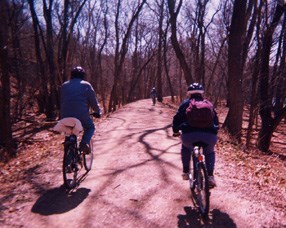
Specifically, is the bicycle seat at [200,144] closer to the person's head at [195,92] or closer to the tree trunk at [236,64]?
the person's head at [195,92]

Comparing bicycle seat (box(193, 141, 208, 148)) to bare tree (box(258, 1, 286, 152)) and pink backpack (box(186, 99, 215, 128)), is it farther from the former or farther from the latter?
bare tree (box(258, 1, 286, 152))

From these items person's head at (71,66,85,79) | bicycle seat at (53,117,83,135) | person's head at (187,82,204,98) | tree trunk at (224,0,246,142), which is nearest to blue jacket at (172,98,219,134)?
person's head at (187,82,204,98)

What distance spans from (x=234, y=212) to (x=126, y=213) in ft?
4.99

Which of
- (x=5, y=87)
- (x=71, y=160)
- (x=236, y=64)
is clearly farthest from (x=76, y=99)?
(x=236, y=64)

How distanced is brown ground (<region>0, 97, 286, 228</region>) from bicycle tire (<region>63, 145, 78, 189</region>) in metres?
0.17

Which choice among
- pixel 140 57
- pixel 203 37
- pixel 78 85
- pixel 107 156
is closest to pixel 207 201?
pixel 78 85

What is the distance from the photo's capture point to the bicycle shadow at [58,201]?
194 inches

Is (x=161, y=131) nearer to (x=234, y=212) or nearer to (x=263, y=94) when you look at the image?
(x=263, y=94)

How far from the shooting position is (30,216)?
480 cm

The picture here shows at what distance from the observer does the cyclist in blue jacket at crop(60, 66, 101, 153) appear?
5668mm

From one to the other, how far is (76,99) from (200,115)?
2.27 m

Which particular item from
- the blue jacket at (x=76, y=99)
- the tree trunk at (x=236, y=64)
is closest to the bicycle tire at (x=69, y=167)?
the blue jacket at (x=76, y=99)

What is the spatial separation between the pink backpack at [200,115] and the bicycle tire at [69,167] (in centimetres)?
216

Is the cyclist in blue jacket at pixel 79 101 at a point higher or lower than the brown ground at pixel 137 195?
higher
